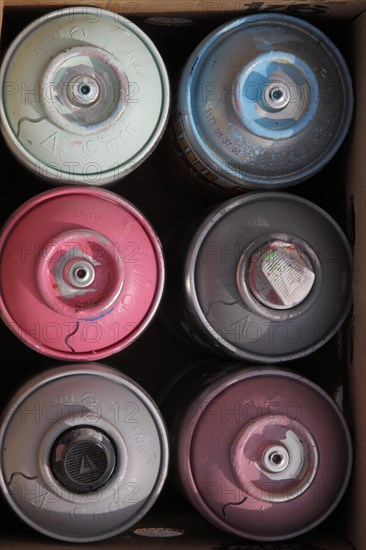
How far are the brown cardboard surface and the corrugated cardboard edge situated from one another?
2.7 inches

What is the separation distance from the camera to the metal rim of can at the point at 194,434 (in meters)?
1.13

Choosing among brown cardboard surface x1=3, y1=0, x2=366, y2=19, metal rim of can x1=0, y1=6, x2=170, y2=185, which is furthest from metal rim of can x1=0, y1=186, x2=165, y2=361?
brown cardboard surface x1=3, y1=0, x2=366, y2=19

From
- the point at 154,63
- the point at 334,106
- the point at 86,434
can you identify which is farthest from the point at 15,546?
the point at 334,106

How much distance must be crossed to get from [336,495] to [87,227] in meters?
0.65

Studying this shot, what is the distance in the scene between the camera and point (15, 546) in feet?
3.62

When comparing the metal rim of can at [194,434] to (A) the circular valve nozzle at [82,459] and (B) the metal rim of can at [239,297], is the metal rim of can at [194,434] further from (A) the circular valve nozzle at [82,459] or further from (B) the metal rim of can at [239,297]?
(A) the circular valve nozzle at [82,459]

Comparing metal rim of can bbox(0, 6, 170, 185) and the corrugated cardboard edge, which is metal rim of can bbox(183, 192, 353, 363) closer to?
the corrugated cardboard edge

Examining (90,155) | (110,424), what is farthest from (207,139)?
(110,424)

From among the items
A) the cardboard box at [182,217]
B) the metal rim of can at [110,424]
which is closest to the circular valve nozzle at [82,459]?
the metal rim of can at [110,424]

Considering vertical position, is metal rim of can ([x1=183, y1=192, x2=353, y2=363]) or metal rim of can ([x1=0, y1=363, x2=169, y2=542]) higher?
metal rim of can ([x1=183, y1=192, x2=353, y2=363])

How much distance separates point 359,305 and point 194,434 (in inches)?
15.4

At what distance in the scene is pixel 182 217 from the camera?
1.50m

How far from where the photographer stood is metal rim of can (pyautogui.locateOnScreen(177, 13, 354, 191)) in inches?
45.8

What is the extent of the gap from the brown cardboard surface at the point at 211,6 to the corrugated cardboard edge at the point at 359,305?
7 cm
